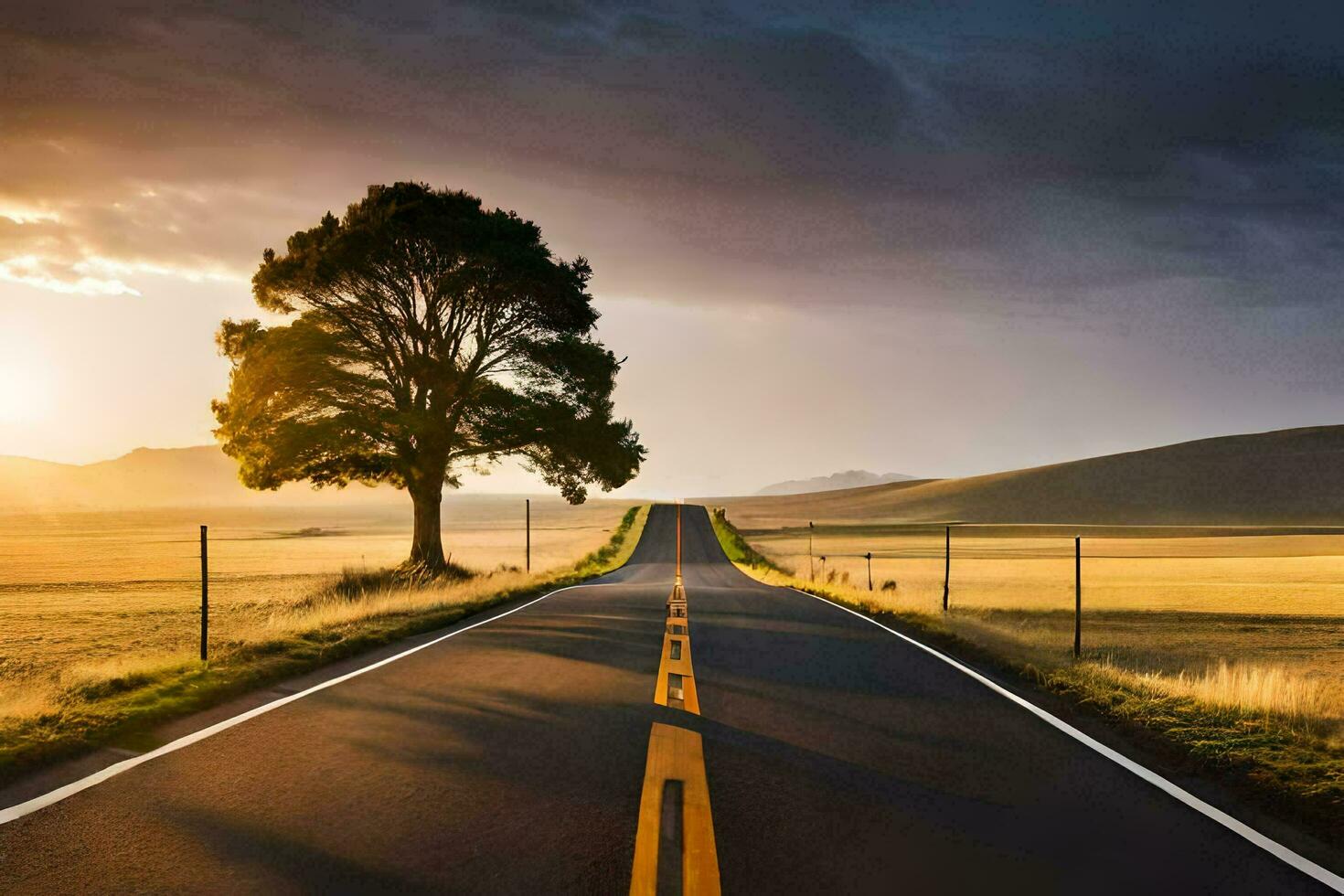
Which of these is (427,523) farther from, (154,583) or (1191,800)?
(1191,800)

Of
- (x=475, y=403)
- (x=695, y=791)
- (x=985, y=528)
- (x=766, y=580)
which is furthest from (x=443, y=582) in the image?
(x=985, y=528)

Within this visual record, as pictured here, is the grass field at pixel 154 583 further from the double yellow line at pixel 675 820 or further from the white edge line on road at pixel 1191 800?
the white edge line on road at pixel 1191 800

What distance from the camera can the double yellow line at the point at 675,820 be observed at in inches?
156

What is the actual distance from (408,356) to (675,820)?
2331cm

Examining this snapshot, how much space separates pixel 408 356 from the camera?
26250mm

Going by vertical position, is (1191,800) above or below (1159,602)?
above

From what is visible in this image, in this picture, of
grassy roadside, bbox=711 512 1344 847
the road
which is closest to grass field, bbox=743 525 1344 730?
grassy roadside, bbox=711 512 1344 847

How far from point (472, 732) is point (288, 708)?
81.7 inches

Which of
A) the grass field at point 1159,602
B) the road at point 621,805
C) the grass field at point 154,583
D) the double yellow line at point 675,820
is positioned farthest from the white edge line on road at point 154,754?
the grass field at point 1159,602

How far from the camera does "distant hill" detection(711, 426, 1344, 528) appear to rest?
101312 mm

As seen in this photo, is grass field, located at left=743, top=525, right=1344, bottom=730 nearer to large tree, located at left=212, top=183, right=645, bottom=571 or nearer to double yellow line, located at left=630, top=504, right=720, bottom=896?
double yellow line, located at left=630, top=504, right=720, bottom=896

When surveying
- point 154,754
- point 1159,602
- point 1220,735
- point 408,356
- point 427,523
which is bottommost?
point 1159,602

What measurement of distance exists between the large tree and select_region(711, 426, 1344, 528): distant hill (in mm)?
81740

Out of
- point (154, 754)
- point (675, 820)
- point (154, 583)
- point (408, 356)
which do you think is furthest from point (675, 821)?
point (154, 583)
